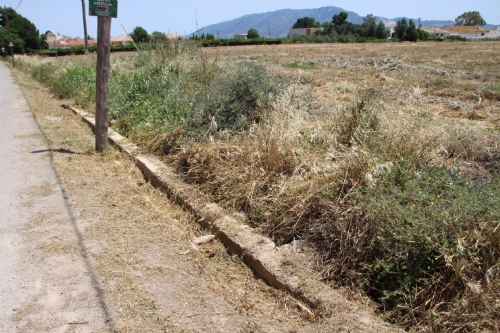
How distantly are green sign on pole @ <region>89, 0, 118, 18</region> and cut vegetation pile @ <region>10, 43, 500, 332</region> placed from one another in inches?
71.8

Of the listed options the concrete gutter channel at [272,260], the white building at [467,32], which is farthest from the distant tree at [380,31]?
the concrete gutter channel at [272,260]

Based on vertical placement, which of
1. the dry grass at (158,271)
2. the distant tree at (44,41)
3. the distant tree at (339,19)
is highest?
the distant tree at (339,19)

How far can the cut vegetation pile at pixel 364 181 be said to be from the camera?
2.62m

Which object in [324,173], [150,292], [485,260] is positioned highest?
[324,173]

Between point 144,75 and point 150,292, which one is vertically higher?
point 144,75

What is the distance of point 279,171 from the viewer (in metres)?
4.49

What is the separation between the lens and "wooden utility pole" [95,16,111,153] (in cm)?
604

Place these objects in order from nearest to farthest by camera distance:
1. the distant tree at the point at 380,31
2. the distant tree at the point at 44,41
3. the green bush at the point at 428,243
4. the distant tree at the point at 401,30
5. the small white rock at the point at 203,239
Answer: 1. the green bush at the point at 428,243
2. the small white rock at the point at 203,239
3. the distant tree at the point at 401,30
4. the distant tree at the point at 380,31
5. the distant tree at the point at 44,41

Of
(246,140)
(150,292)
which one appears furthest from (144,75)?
(150,292)

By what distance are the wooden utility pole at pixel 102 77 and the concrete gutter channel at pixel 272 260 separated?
5.77ft

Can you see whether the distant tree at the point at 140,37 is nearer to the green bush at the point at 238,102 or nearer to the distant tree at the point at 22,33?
the green bush at the point at 238,102

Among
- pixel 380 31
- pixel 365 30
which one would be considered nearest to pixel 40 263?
pixel 380 31

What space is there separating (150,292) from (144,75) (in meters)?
7.73

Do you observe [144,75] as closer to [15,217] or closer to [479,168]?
[15,217]
